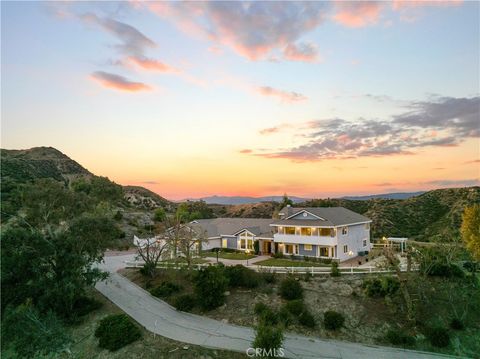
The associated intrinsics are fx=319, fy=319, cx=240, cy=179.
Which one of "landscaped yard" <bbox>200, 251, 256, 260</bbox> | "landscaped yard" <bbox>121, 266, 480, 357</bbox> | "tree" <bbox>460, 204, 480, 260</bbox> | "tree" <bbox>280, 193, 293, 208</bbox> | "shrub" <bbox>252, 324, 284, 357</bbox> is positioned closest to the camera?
"shrub" <bbox>252, 324, 284, 357</bbox>

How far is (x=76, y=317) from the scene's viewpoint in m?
27.8

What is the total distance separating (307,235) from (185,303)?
67.5 feet

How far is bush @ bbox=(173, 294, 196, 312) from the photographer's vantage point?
29.0 m

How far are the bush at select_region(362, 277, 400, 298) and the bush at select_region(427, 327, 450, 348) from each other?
485cm

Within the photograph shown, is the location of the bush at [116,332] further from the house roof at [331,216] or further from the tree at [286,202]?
the tree at [286,202]

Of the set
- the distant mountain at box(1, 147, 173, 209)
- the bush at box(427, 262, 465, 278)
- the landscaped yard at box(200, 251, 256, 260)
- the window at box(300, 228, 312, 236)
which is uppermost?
the distant mountain at box(1, 147, 173, 209)

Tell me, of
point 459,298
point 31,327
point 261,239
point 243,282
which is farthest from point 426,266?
point 31,327

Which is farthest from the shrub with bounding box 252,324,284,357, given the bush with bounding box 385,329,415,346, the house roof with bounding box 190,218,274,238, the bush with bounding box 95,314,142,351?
the house roof with bounding box 190,218,274,238

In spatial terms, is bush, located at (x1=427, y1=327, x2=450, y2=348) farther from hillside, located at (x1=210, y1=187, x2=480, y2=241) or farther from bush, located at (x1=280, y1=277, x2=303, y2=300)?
hillside, located at (x1=210, y1=187, x2=480, y2=241)

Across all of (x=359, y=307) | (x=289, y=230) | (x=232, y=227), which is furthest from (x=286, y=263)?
(x=232, y=227)

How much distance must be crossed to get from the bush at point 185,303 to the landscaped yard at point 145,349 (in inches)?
170

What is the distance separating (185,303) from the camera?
29.2 metres

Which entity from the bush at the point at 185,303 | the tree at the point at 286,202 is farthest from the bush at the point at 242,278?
the tree at the point at 286,202

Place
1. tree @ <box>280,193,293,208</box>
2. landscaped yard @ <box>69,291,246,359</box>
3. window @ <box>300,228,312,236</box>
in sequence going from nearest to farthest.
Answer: landscaped yard @ <box>69,291,246,359</box>
window @ <box>300,228,312,236</box>
tree @ <box>280,193,293,208</box>
